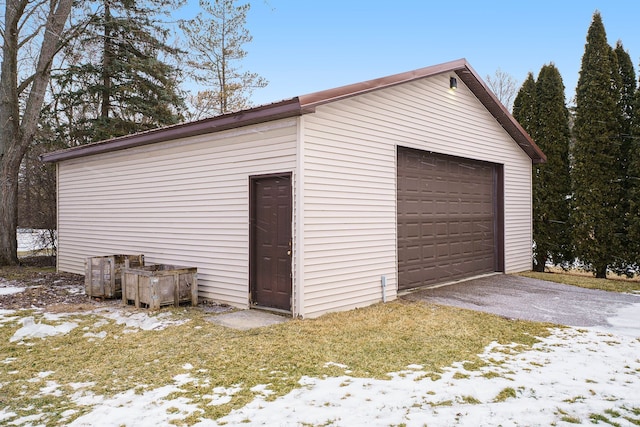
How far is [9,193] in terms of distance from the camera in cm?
1298

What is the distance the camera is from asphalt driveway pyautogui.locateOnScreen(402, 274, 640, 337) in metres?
6.36

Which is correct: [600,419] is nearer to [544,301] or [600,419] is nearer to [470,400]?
[470,400]

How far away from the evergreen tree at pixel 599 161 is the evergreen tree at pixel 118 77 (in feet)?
43.3

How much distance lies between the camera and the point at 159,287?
22.3 feet

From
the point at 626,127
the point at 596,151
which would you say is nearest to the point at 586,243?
the point at 596,151

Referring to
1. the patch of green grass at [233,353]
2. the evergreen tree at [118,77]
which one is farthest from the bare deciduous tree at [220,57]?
the patch of green grass at [233,353]

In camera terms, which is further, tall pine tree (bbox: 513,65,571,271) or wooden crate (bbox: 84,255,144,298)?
tall pine tree (bbox: 513,65,571,271)

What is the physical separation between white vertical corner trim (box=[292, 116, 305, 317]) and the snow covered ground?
1874 millimetres

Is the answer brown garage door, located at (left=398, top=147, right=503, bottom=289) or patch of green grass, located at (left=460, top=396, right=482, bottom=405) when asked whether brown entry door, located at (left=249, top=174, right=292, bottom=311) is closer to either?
brown garage door, located at (left=398, top=147, right=503, bottom=289)

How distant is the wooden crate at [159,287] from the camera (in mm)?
6789

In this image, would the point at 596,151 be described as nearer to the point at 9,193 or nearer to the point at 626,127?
the point at 626,127

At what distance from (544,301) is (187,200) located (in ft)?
→ 21.2

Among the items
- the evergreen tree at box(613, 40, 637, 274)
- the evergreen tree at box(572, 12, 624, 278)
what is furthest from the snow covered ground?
the evergreen tree at box(572, 12, 624, 278)

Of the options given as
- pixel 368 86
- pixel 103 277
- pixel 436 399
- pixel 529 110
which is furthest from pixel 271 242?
pixel 529 110
